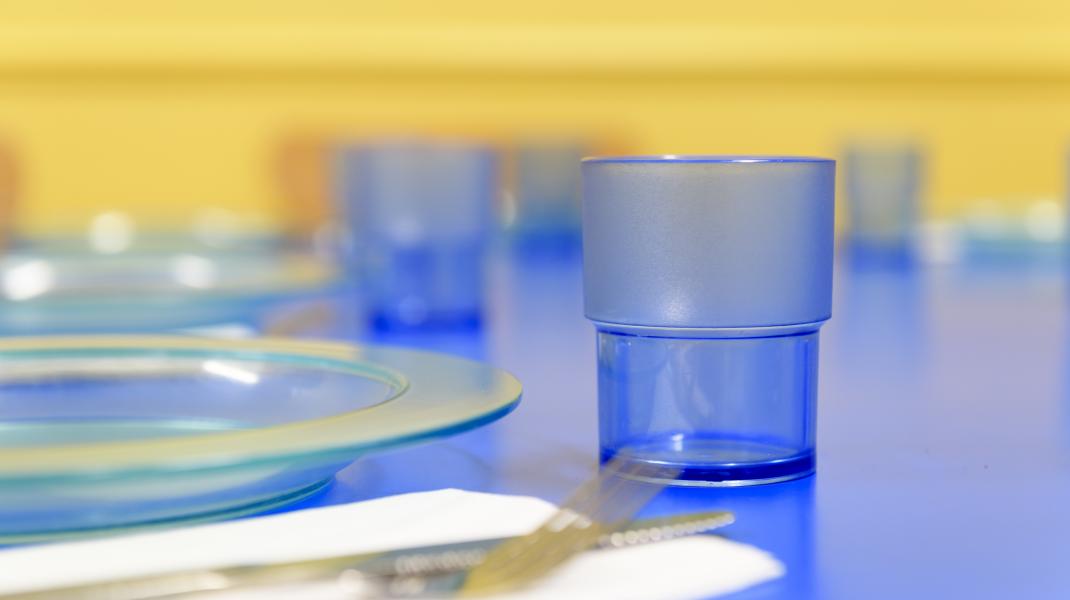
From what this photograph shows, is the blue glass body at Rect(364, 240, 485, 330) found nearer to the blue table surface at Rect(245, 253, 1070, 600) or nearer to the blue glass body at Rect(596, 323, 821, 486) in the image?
the blue table surface at Rect(245, 253, 1070, 600)

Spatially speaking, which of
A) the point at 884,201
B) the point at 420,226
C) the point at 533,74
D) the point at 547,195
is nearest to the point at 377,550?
the point at 420,226

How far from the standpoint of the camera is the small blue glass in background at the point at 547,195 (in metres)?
1.85

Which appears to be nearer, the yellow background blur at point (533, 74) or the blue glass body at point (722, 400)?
the blue glass body at point (722, 400)

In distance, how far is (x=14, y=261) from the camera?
116cm

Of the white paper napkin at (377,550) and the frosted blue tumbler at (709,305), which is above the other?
the frosted blue tumbler at (709,305)

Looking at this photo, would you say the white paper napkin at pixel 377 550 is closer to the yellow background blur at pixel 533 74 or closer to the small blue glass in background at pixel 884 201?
the small blue glass in background at pixel 884 201

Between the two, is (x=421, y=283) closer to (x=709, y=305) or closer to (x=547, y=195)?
(x=709, y=305)

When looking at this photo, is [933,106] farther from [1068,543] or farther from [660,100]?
[1068,543]

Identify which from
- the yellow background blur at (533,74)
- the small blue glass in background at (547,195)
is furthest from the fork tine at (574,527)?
the yellow background blur at (533,74)

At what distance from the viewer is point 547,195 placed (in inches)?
74.1

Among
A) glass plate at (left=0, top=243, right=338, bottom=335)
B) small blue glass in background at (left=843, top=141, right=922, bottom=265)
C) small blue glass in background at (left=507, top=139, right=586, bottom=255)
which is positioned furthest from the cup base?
small blue glass in background at (left=507, top=139, right=586, bottom=255)

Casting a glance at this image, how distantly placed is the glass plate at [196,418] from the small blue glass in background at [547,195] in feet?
4.03

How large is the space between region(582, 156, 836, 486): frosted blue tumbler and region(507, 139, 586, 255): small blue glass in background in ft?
4.39

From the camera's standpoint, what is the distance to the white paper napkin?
35 centimetres
